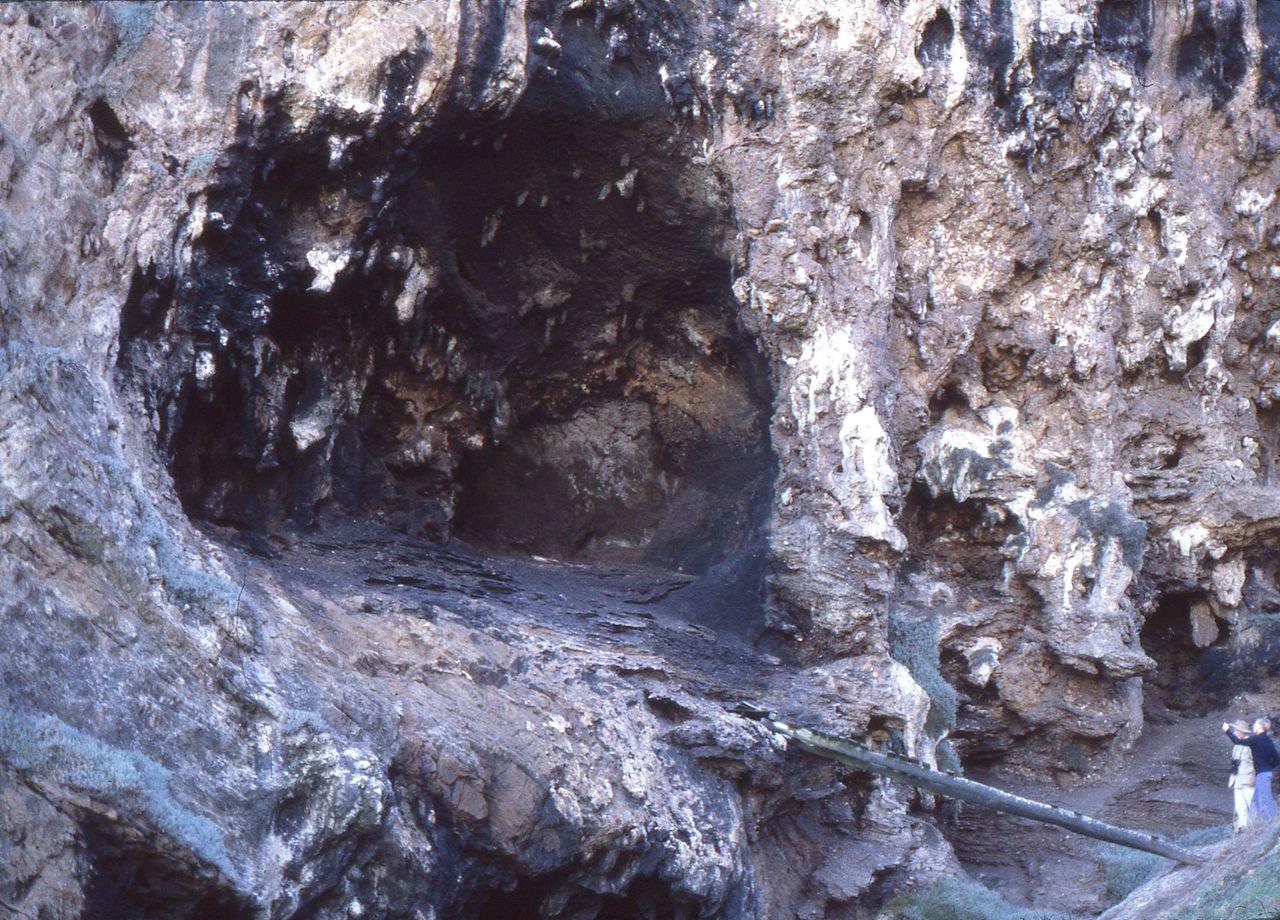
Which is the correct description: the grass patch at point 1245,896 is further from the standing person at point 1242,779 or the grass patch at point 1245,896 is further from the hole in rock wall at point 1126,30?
the hole in rock wall at point 1126,30

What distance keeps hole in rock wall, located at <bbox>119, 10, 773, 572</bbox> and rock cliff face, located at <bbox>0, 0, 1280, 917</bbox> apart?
0.03 metres

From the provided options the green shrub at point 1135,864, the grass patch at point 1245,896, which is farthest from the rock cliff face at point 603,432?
the grass patch at point 1245,896

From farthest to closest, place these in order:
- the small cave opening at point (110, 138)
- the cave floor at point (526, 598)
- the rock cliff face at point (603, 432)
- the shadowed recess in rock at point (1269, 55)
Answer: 1. the shadowed recess in rock at point (1269, 55)
2. the cave floor at point (526, 598)
3. the small cave opening at point (110, 138)
4. the rock cliff face at point (603, 432)

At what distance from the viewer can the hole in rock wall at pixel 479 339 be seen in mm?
6332

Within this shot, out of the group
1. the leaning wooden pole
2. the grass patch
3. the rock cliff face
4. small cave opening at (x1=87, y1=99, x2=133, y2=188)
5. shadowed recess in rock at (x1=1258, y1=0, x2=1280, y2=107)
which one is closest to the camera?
the rock cliff face

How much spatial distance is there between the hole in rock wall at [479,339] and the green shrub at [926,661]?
46.1 inches

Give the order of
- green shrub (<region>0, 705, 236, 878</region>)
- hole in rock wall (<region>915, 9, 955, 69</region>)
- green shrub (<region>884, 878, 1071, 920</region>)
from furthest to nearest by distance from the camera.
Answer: hole in rock wall (<region>915, 9, 955, 69</region>)
green shrub (<region>884, 878, 1071, 920</region>)
green shrub (<region>0, 705, 236, 878</region>)

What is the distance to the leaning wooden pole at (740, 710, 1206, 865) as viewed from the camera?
6492mm

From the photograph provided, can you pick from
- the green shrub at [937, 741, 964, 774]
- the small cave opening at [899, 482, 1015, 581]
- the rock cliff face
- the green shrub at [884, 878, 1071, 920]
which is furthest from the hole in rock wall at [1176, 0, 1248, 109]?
the green shrub at [884, 878, 1071, 920]

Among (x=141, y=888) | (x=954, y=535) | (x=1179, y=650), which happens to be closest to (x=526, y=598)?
(x=141, y=888)

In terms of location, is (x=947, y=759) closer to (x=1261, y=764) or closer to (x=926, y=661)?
(x=926, y=661)

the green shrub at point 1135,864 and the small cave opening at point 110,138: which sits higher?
the small cave opening at point 110,138

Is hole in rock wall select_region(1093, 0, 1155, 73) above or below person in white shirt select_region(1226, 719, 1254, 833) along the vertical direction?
above

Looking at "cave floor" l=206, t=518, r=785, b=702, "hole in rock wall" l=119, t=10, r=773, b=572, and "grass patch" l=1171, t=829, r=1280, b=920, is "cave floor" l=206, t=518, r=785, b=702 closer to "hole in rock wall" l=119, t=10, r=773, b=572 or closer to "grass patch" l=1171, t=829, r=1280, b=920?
"hole in rock wall" l=119, t=10, r=773, b=572
